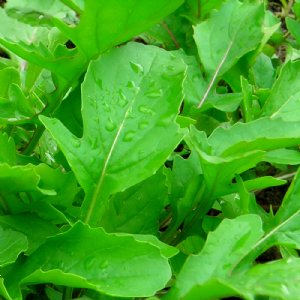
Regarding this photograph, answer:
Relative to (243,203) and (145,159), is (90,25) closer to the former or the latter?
(145,159)

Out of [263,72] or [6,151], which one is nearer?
[6,151]

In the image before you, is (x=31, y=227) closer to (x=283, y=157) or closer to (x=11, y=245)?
(x=11, y=245)

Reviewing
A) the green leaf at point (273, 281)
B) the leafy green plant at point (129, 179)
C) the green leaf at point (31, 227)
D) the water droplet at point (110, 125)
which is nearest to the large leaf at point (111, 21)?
the leafy green plant at point (129, 179)

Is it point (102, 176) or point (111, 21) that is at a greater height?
point (111, 21)

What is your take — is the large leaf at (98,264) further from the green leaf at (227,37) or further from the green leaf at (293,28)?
the green leaf at (293,28)

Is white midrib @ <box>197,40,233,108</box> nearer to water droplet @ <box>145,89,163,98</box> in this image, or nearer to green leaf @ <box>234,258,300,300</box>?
water droplet @ <box>145,89,163,98</box>

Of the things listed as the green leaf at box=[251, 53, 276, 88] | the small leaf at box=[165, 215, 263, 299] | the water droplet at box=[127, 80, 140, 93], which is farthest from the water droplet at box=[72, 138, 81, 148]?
the green leaf at box=[251, 53, 276, 88]

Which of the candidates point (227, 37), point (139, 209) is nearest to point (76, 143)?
point (139, 209)
